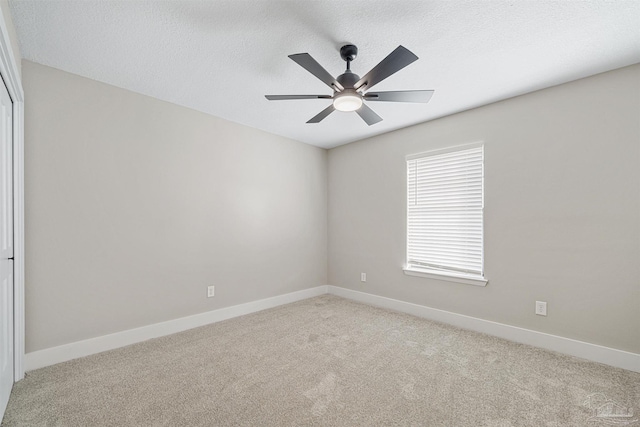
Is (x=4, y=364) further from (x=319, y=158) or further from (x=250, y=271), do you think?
(x=319, y=158)

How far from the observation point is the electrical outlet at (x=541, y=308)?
107 inches

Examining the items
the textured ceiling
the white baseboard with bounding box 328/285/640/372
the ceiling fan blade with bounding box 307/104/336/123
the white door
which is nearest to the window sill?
the white baseboard with bounding box 328/285/640/372

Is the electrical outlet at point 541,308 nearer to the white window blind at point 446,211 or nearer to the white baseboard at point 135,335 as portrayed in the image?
the white window blind at point 446,211

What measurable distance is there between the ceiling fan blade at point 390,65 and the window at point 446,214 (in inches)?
72.3

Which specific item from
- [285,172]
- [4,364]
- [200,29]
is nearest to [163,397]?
[4,364]

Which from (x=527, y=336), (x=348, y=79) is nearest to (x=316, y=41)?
(x=348, y=79)

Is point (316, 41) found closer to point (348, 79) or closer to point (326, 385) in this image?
point (348, 79)

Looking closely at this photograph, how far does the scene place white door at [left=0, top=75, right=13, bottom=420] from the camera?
1.79 metres

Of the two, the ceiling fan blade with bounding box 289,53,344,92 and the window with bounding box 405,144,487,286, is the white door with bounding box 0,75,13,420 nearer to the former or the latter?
the ceiling fan blade with bounding box 289,53,344,92

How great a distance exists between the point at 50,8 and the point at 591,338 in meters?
4.78

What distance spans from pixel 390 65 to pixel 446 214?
2.20 metres

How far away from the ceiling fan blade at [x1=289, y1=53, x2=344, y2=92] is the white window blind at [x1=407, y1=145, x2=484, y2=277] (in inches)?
78.2

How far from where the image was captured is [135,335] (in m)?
2.78

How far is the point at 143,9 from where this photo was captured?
5.74 feet
